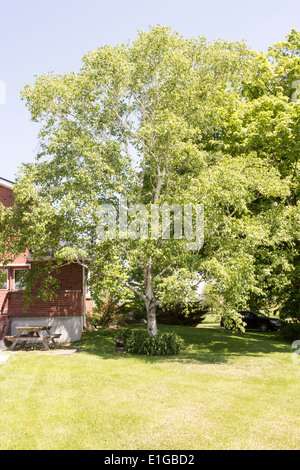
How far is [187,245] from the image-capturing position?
595 inches

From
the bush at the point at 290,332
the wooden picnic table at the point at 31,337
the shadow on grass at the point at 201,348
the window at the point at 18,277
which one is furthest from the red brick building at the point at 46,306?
the bush at the point at 290,332

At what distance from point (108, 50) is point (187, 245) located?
9.40 m

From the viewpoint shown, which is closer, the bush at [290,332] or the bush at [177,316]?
the bush at [290,332]

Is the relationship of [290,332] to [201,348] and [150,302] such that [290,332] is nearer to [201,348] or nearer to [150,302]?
[201,348]

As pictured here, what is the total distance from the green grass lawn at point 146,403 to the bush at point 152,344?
1416 millimetres

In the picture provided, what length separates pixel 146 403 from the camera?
839 centimetres

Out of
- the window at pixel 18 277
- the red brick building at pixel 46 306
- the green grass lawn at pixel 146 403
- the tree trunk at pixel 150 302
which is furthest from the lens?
the red brick building at pixel 46 306

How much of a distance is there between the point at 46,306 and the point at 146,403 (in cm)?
1224

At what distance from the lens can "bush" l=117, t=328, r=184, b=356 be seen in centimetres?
1581

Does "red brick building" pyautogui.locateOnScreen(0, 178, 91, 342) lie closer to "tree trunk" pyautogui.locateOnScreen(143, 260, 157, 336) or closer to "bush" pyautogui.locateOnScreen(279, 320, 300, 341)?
"tree trunk" pyautogui.locateOnScreen(143, 260, 157, 336)

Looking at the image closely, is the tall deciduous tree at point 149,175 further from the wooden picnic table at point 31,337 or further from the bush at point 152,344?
the wooden picnic table at point 31,337

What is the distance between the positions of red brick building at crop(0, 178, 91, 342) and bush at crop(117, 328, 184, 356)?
4.01 metres

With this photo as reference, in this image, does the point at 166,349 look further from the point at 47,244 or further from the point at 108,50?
the point at 108,50

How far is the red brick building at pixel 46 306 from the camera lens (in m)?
19.2
